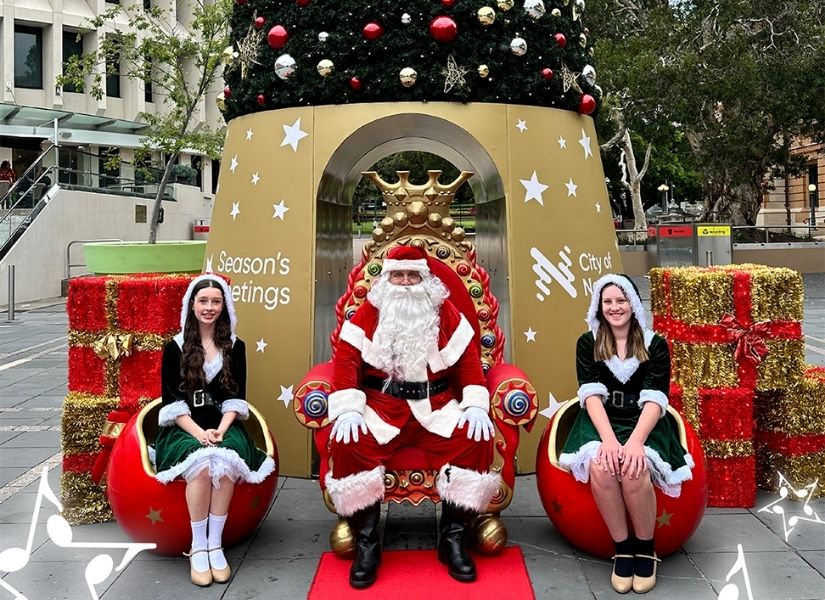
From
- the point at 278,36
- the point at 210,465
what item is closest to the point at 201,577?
the point at 210,465

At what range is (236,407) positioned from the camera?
160 inches

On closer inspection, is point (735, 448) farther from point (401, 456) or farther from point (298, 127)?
point (298, 127)

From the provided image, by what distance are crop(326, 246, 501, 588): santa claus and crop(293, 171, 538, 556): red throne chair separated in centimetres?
10

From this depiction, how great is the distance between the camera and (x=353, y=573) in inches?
146

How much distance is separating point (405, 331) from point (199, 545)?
57.4 inches

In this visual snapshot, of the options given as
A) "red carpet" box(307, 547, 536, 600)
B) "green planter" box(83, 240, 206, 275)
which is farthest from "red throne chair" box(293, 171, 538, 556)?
"green planter" box(83, 240, 206, 275)

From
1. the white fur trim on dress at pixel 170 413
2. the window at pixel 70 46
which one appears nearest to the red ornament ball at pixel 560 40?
the white fur trim on dress at pixel 170 413

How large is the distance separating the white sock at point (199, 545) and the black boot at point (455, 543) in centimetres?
116

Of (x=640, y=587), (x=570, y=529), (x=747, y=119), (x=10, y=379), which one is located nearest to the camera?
(x=640, y=587)

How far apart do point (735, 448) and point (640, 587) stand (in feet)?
4.72

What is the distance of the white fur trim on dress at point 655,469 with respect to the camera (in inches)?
146

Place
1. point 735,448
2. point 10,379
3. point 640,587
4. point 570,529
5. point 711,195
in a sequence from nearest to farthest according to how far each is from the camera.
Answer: point 640,587 < point 570,529 < point 735,448 < point 10,379 < point 711,195

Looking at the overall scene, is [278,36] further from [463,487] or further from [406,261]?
[463,487]

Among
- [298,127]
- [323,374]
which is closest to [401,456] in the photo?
[323,374]
